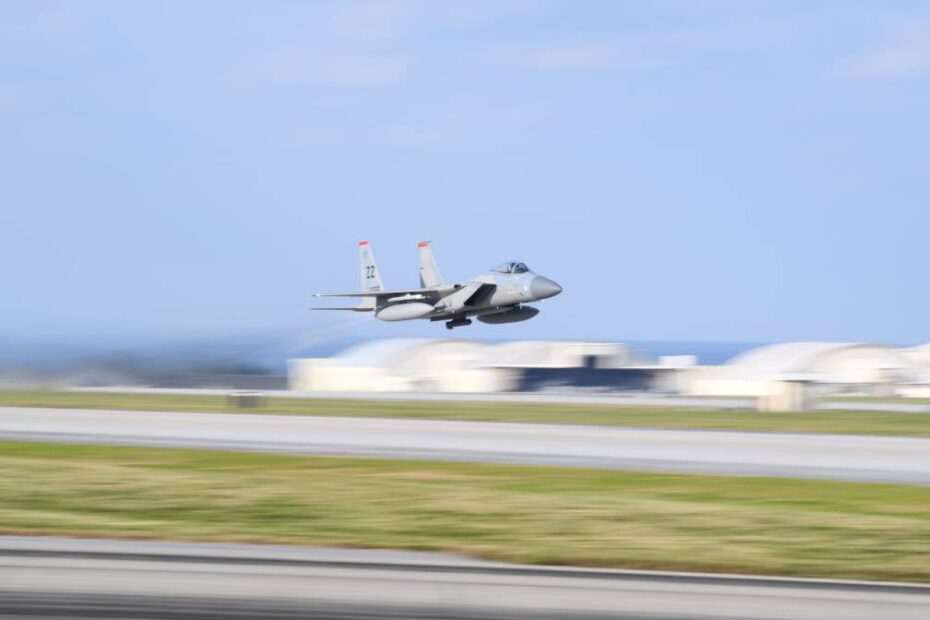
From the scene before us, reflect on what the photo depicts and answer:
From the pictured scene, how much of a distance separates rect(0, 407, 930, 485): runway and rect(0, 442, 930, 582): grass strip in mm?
2151

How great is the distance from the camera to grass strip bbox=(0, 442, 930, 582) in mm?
14719

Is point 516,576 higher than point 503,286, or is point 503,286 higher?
point 503,286

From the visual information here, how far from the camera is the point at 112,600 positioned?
10.4 meters

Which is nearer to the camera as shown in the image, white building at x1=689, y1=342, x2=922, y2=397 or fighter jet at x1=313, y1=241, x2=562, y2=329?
fighter jet at x1=313, y1=241, x2=562, y2=329

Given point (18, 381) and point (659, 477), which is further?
point (18, 381)

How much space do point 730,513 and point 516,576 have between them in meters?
7.35

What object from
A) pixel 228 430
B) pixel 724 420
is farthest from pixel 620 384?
pixel 228 430

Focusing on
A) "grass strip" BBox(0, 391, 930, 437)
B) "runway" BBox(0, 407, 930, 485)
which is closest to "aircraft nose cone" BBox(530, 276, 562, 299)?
"grass strip" BBox(0, 391, 930, 437)

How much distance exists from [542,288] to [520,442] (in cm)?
2262

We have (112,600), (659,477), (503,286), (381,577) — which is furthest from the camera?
(503,286)

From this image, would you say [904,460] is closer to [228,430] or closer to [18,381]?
[228,430]

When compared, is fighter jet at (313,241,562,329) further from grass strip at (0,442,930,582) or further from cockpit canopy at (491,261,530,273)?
grass strip at (0,442,930,582)

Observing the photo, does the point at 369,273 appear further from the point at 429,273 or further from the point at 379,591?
the point at 379,591

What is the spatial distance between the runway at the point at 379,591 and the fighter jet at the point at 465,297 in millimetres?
41345
